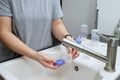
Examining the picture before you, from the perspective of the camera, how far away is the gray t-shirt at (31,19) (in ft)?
3.10

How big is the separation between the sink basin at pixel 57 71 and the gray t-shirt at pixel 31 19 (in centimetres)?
10

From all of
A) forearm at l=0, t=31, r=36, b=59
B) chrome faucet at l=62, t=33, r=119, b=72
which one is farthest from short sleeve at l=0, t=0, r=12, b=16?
chrome faucet at l=62, t=33, r=119, b=72

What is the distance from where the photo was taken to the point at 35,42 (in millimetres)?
1086

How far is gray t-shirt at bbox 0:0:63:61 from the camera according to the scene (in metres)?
0.94

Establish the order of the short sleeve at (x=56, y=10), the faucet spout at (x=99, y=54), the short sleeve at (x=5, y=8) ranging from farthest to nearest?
the short sleeve at (x=56, y=10), the short sleeve at (x=5, y=8), the faucet spout at (x=99, y=54)

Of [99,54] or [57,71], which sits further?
[57,71]

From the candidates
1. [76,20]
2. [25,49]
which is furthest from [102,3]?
[25,49]

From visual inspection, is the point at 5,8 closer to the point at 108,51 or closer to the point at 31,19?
the point at 31,19

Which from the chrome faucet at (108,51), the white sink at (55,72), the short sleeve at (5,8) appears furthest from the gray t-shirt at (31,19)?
the chrome faucet at (108,51)

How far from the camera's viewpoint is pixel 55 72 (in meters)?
1.05

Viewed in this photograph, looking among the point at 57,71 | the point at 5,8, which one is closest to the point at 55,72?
the point at 57,71

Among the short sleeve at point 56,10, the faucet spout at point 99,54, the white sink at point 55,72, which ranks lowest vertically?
the white sink at point 55,72

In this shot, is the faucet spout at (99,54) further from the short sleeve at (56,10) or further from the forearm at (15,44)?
the short sleeve at (56,10)

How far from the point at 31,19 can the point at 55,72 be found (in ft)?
1.13
